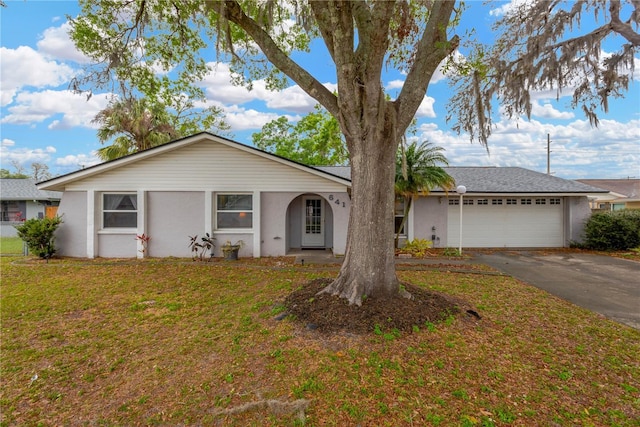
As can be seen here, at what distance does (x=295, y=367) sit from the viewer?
3389mm

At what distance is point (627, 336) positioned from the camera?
4285mm

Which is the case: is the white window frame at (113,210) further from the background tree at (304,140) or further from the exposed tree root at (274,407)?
the background tree at (304,140)

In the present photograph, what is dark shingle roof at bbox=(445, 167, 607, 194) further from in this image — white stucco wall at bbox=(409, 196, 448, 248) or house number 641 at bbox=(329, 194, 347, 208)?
house number 641 at bbox=(329, 194, 347, 208)

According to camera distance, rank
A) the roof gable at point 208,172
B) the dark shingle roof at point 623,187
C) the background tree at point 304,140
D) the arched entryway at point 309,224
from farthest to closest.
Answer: the background tree at point 304,140 < the dark shingle roof at point 623,187 < the arched entryway at point 309,224 < the roof gable at point 208,172

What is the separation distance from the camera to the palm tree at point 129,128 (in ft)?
52.1

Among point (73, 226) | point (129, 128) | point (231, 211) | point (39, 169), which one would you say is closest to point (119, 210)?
point (73, 226)

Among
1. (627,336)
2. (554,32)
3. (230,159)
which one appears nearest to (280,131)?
(230,159)

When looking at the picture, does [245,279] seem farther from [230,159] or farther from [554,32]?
[554,32]

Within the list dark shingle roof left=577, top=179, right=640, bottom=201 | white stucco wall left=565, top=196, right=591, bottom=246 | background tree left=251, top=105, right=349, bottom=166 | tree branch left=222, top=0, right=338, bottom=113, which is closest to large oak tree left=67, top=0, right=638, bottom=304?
tree branch left=222, top=0, right=338, bottom=113

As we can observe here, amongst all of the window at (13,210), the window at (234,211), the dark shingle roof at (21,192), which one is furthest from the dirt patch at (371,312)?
the window at (13,210)

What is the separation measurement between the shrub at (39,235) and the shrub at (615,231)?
19944 mm

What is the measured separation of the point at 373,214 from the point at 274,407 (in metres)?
2.95

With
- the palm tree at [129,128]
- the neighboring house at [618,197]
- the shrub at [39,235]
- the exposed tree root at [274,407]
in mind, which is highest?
the palm tree at [129,128]

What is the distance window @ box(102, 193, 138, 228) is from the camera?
10.5 m
